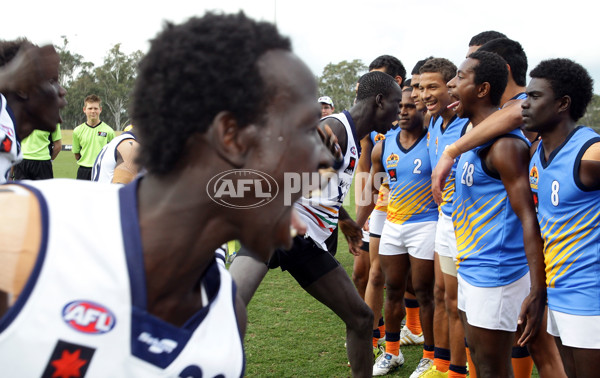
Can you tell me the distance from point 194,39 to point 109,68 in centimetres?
5726

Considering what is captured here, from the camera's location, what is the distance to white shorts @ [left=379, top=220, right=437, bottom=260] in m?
5.23

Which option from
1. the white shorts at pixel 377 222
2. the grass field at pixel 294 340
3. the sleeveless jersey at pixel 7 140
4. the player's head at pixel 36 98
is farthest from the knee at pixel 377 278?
the sleeveless jersey at pixel 7 140

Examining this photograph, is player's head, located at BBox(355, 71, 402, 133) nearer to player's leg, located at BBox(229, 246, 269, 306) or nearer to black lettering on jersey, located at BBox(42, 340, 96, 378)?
player's leg, located at BBox(229, 246, 269, 306)

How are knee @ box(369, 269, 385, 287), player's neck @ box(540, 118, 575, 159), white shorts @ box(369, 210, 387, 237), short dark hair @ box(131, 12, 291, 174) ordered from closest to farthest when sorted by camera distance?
short dark hair @ box(131, 12, 291, 174), player's neck @ box(540, 118, 575, 159), knee @ box(369, 269, 385, 287), white shorts @ box(369, 210, 387, 237)

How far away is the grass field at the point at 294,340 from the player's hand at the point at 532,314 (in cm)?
200

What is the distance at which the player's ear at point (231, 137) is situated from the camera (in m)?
1.32

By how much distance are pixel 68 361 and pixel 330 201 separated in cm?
318

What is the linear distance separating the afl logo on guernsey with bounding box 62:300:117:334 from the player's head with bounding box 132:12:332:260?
0.36 meters

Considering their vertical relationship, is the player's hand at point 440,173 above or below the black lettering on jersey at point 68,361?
above

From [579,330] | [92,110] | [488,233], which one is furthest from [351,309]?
[92,110]

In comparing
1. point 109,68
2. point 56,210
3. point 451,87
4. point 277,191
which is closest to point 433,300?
point 451,87

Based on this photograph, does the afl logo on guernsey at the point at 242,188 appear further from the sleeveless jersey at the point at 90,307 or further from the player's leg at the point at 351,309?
the player's leg at the point at 351,309

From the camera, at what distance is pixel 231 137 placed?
4.41ft

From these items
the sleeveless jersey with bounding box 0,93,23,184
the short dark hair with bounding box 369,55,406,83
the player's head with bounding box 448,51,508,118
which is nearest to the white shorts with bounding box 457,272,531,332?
the player's head with bounding box 448,51,508,118
